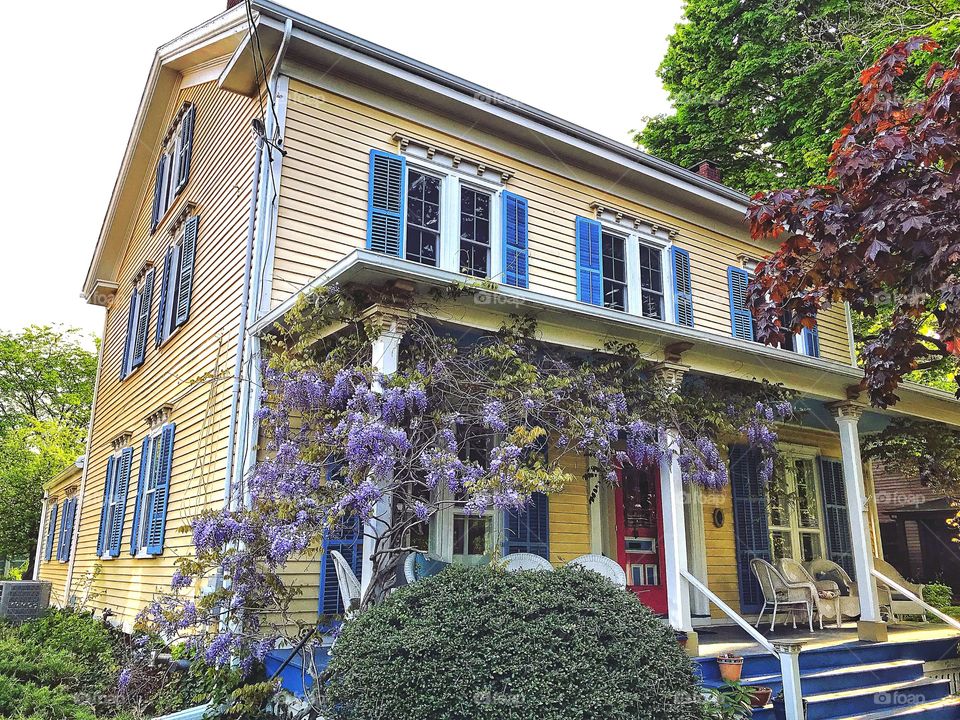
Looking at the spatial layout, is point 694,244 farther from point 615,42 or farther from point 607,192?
point 615,42

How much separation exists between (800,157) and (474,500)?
1814cm

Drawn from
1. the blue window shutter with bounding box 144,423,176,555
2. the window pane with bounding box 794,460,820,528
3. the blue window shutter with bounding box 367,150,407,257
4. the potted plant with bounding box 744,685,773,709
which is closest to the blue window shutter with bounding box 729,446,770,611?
the window pane with bounding box 794,460,820,528

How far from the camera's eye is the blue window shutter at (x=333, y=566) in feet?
23.7

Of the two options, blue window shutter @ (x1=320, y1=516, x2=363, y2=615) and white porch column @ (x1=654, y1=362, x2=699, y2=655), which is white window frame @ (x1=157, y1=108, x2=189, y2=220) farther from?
white porch column @ (x1=654, y1=362, x2=699, y2=655)

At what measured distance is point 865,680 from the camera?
7.90 m

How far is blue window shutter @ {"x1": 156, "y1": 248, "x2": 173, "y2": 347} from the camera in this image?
1109 cm

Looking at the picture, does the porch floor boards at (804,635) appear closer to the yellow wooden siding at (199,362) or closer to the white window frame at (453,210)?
the white window frame at (453,210)

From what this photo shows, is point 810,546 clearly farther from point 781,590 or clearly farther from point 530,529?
point 530,529

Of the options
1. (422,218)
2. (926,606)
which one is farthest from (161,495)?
(926,606)

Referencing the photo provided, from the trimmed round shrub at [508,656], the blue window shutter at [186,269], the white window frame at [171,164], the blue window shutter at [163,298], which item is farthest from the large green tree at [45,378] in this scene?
the trimmed round shrub at [508,656]

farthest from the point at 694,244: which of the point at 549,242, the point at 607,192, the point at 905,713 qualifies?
the point at 905,713

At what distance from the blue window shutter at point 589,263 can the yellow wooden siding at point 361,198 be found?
104mm

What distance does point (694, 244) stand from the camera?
1183 cm

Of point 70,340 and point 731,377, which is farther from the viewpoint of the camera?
point 70,340
